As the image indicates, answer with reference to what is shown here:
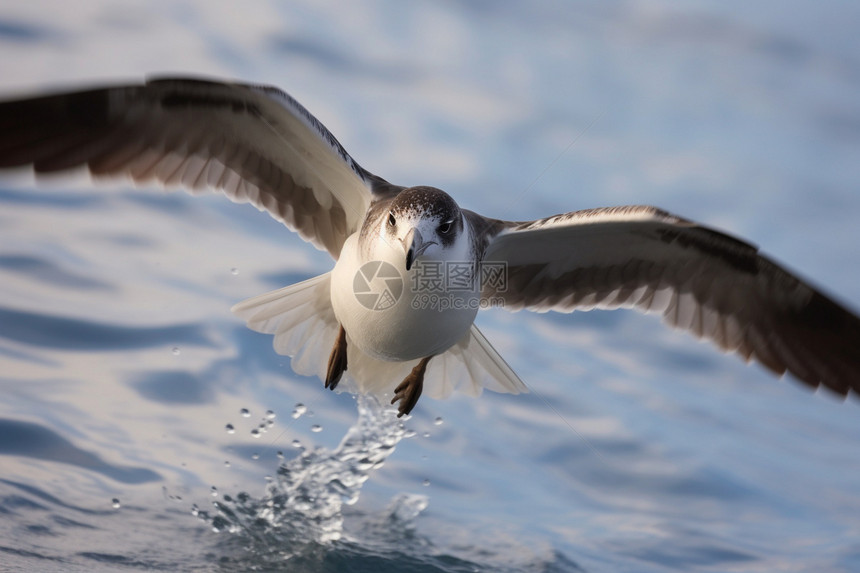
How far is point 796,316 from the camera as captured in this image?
18.4 ft

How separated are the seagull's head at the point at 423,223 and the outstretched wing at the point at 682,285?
0.75m

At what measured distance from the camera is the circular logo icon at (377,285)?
470 centimetres

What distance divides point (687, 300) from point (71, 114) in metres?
4.08

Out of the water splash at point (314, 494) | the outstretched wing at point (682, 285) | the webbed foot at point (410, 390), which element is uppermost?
the outstretched wing at point (682, 285)

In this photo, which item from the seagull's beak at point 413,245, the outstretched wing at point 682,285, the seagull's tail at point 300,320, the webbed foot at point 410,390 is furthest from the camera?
the seagull's tail at point 300,320

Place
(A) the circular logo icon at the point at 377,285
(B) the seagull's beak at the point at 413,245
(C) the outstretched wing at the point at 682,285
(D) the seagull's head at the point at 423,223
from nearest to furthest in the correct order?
(B) the seagull's beak at the point at 413,245, (D) the seagull's head at the point at 423,223, (A) the circular logo icon at the point at 377,285, (C) the outstretched wing at the point at 682,285

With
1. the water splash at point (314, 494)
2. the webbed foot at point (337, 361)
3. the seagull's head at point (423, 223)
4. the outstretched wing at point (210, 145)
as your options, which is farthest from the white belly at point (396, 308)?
the water splash at point (314, 494)

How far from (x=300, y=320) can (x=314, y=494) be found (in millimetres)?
1921

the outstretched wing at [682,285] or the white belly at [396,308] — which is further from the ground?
the outstretched wing at [682,285]

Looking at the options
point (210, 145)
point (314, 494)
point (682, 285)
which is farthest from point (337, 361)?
point (682, 285)

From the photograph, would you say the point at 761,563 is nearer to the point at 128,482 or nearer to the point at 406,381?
the point at 406,381

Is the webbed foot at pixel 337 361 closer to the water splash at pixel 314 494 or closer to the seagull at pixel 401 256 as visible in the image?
the seagull at pixel 401 256

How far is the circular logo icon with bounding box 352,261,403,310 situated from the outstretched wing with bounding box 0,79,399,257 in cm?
60

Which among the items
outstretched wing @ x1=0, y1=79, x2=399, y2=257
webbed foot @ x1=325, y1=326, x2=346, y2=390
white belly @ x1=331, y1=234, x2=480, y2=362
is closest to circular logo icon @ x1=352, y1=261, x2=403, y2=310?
white belly @ x1=331, y1=234, x2=480, y2=362
